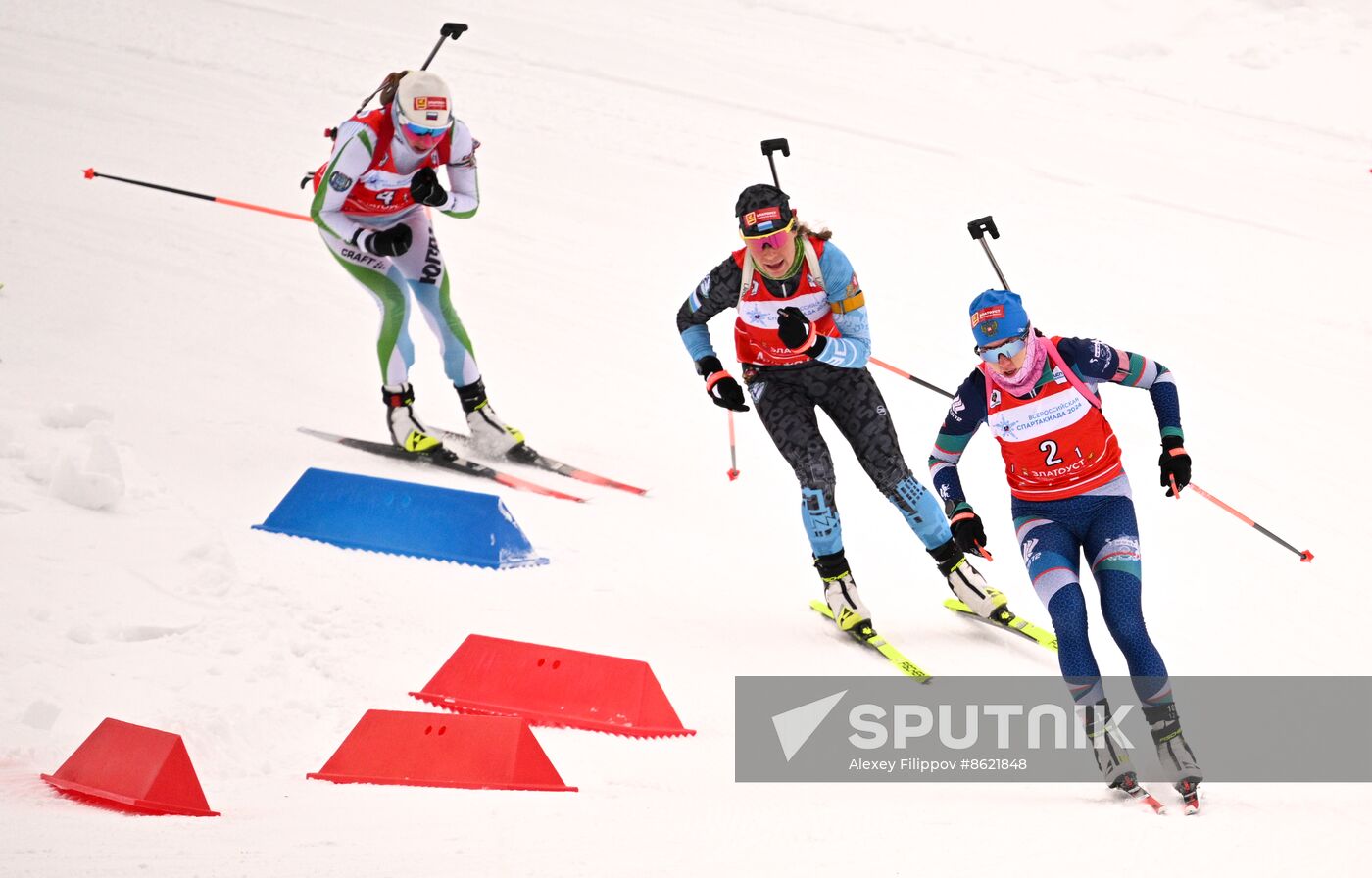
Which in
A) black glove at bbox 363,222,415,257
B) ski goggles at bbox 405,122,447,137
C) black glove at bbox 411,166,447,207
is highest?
ski goggles at bbox 405,122,447,137

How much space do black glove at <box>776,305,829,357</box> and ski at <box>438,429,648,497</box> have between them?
6.60 feet

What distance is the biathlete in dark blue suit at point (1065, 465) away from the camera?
15.3ft

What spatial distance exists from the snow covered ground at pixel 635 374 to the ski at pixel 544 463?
0.22 meters

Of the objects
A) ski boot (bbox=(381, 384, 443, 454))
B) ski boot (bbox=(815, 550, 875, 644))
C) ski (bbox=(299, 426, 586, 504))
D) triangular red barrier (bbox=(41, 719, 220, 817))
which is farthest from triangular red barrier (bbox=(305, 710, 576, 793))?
ski boot (bbox=(381, 384, 443, 454))

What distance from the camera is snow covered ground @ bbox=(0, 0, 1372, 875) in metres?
4.16

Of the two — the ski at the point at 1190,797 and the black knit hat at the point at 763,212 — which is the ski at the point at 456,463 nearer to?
the black knit hat at the point at 763,212

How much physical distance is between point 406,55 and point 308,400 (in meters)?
6.69

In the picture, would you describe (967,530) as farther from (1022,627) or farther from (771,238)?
(771,238)

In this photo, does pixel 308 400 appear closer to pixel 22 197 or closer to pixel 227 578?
pixel 227 578

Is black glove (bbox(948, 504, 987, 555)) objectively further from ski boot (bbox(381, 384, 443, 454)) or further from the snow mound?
the snow mound

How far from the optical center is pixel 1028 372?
486 cm

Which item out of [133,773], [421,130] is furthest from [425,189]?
[133,773]

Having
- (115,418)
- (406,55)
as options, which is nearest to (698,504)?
(115,418)

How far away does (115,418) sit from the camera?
7.20 metres
